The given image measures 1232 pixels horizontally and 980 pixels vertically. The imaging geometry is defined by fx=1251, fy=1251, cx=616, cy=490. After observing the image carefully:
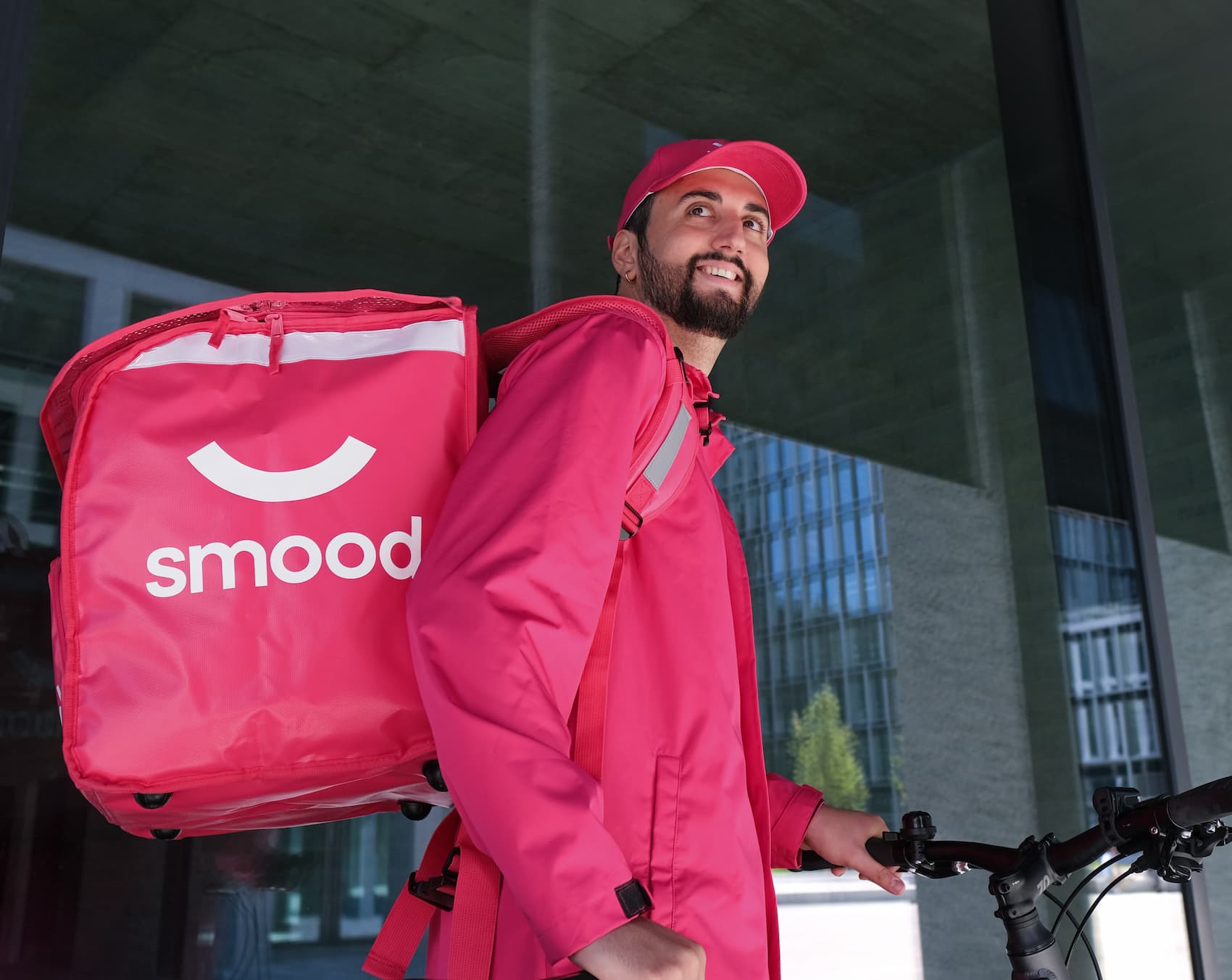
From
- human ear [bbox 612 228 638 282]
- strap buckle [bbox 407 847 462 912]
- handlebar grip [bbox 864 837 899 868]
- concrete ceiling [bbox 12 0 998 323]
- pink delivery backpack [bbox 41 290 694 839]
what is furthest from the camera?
concrete ceiling [bbox 12 0 998 323]

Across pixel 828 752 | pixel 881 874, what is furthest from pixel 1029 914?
pixel 828 752

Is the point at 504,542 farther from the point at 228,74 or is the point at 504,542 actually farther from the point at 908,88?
the point at 908,88

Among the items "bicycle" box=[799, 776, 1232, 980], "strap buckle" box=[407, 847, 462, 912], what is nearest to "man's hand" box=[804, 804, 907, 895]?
"bicycle" box=[799, 776, 1232, 980]

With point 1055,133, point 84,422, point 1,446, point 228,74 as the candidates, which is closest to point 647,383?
point 84,422

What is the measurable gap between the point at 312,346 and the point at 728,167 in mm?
863

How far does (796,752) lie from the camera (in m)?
5.61

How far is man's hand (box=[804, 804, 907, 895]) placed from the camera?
1757 millimetres

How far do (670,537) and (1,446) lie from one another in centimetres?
297

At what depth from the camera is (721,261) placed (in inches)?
71.6

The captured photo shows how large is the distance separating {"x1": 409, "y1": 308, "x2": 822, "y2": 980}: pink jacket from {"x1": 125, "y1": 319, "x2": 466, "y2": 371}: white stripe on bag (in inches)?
3.9

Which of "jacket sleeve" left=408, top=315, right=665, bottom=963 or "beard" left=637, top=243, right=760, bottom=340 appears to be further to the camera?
"beard" left=637, top=243, right=760, bottom=340

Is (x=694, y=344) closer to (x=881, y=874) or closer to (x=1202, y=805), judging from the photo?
(x=881, y=874)

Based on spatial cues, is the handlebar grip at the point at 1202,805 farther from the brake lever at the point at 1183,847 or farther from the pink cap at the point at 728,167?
the pink cap at the point at 728,167

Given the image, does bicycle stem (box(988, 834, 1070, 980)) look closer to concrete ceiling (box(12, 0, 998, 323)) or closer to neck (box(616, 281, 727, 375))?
neck (box(616, 281, 727, 375))
